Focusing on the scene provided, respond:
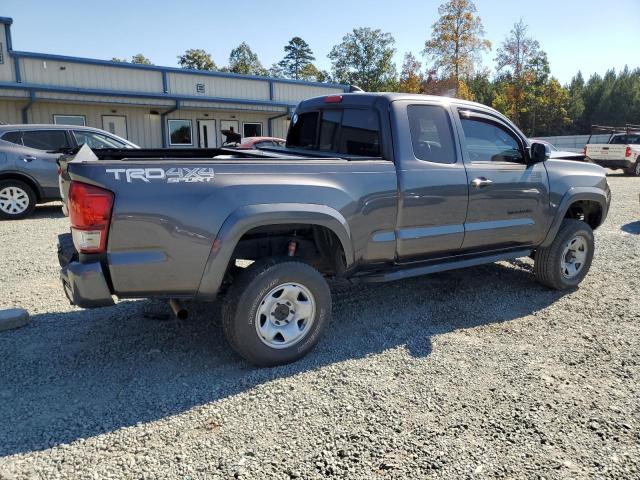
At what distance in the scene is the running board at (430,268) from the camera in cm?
386

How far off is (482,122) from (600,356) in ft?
7.51

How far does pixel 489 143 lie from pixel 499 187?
473mm

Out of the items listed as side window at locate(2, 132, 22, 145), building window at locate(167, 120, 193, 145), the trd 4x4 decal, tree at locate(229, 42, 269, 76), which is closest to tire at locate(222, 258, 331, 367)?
the trd 4x4 decal

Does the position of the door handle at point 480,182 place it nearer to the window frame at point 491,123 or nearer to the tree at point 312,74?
the window frame at point 491,123

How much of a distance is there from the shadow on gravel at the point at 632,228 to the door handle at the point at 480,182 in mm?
5452

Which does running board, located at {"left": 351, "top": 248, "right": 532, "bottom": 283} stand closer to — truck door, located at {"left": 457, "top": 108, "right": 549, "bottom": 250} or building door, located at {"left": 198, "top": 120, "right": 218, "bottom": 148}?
truck door, located at {"left": 457, "top": 108, "right": 549, "bottom": 250}

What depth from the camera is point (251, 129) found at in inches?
880

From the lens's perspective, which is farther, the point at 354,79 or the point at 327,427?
the point at 354,79

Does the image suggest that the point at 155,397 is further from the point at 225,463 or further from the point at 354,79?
the point at 354,79

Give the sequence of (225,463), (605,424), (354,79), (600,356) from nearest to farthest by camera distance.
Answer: (225,463) → (605,424) → (600,356) → (354,79)

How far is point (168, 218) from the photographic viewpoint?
292 cm

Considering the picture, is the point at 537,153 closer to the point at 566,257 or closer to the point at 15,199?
the point at 566,257

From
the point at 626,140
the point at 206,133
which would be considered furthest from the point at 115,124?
the point at 626,140

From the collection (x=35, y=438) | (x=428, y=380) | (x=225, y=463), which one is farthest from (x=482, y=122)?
(x=35, y=438)
